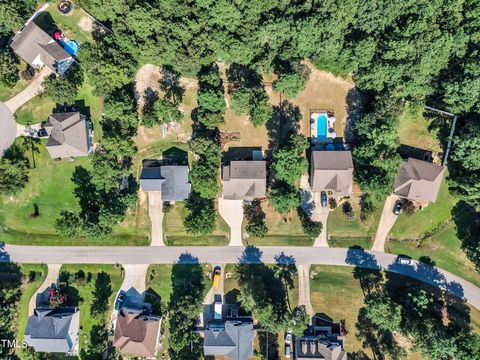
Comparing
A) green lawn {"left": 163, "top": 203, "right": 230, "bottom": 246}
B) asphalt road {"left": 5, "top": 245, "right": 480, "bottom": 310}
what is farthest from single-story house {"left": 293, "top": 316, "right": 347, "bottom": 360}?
green lawn {"left": 163, "top": 203, "right": 230, "bottom": 246}

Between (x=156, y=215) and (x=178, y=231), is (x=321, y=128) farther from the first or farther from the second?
(x=156, y=215)

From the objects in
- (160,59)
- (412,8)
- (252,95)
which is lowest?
(252,95)

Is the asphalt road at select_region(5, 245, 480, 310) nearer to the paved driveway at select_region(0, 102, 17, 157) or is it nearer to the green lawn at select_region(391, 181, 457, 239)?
the green lawn at select_region(391, 181, 457, 239)

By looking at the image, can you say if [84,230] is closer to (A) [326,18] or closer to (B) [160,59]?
(B) [160,59]

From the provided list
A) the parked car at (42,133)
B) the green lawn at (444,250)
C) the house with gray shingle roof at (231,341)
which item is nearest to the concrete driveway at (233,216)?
the house with gray shingle roof at (231,341)

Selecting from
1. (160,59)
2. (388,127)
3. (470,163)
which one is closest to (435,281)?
(470,163)

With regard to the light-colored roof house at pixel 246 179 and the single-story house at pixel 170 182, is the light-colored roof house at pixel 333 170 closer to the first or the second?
the light-colored roof house at pixel 246 179
